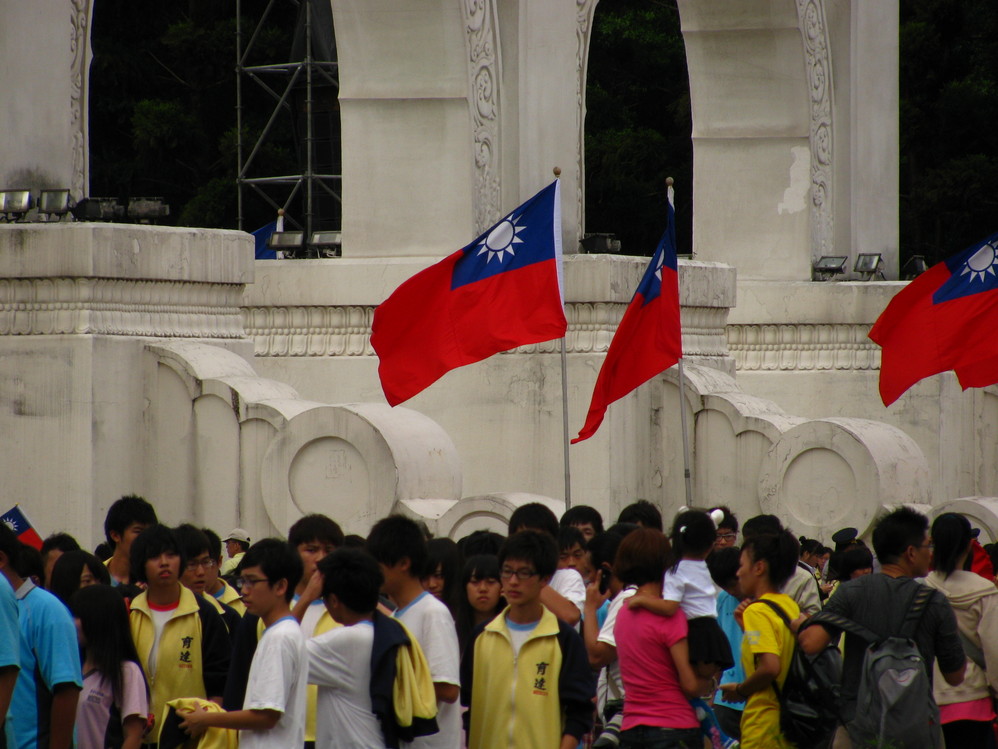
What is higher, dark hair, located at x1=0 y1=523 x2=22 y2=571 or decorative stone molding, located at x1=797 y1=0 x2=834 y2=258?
decorative stone molding, located at x1=797 y1=0 x2=834 y2=258

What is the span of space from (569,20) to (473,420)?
3084 mm

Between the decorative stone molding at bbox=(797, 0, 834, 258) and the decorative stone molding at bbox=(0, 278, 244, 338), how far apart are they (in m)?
7.90

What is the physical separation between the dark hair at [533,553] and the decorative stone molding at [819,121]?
1241 centimetres

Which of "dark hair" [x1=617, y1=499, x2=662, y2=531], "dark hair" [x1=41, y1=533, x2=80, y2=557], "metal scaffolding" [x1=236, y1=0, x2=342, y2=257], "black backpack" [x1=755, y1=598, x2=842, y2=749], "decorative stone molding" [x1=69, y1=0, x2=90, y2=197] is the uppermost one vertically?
"metal scaffolding" [x1=236, y1=0, x2=342, y2=257]

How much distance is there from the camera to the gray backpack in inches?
316

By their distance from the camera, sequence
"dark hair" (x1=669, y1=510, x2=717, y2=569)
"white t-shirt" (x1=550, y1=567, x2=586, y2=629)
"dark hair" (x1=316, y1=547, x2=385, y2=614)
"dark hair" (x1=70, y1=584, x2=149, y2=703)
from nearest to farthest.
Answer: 1. "dark hair" (x1=316, y1=547, x2=385, y2=614)
2. "dark hair" (x1=70, y1=584, x2=149, y2=703)
3. "dark hair" (x1=669, y1=510, x2=717, y2=569)
4. "white t-shirt" (x1=550, y1=567, x2=586, y2=629)

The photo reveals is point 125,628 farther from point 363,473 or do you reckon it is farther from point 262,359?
point 262,359

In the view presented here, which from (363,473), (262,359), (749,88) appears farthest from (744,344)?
(363,473)

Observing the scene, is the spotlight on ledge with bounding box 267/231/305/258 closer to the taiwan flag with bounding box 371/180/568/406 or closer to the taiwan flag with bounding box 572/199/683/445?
the taiwan flag with bounding box 572/199/683/445

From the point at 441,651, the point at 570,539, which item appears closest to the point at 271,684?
the point at 441,651

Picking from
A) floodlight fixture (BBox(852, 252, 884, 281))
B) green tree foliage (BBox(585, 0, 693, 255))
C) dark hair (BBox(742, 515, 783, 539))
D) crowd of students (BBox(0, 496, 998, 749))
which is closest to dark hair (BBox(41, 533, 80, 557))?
crowd of students (BBox(0, 496, 998, 749))

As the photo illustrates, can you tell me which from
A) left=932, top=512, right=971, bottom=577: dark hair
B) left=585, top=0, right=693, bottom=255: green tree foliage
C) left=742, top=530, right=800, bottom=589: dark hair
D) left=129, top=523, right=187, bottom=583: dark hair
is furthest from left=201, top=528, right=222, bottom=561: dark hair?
left=585, top=0, right=693, bottom=255: green tree foliage

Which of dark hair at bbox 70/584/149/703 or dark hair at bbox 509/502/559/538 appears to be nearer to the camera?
dark hair at bbox 70/584/149/703

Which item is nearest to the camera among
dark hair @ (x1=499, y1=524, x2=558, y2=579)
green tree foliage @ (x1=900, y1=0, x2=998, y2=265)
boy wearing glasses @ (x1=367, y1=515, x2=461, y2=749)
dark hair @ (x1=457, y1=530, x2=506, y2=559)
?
boy wearing glasses @ (x1=367, y1=515, x2=461, y2=749)
